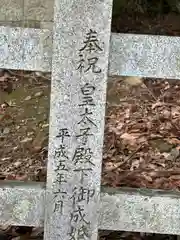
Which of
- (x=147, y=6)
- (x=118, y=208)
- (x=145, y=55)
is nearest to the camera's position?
(x=145, y=55)

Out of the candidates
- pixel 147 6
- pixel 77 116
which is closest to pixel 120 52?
pixel 77 116

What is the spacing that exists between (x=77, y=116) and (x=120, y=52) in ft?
0.80

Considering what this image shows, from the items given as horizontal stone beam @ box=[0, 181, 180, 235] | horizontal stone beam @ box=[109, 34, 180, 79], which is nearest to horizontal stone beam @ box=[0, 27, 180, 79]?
horizontal stone beam @ box=[109, 34, 180, 79]

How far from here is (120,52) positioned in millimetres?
Result: 1753

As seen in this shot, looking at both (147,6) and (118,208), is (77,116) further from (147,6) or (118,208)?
(147,6)

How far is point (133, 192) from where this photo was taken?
6.23 ft

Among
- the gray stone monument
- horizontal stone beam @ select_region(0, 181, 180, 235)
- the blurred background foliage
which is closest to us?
the gray stone monument

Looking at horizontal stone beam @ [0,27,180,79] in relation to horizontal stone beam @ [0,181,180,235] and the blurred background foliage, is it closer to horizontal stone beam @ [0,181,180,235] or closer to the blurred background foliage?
horizontal stone beam @ [0,181,180,235]

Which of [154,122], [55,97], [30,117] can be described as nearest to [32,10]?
[30,117]

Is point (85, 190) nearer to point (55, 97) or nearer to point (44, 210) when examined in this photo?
point (44, 210)

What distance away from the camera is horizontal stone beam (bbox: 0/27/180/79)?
1741mm

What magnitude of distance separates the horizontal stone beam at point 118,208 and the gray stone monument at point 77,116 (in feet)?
0.12

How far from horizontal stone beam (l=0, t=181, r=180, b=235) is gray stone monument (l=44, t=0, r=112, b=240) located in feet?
0.12

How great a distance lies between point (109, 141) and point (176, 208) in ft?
5.78
